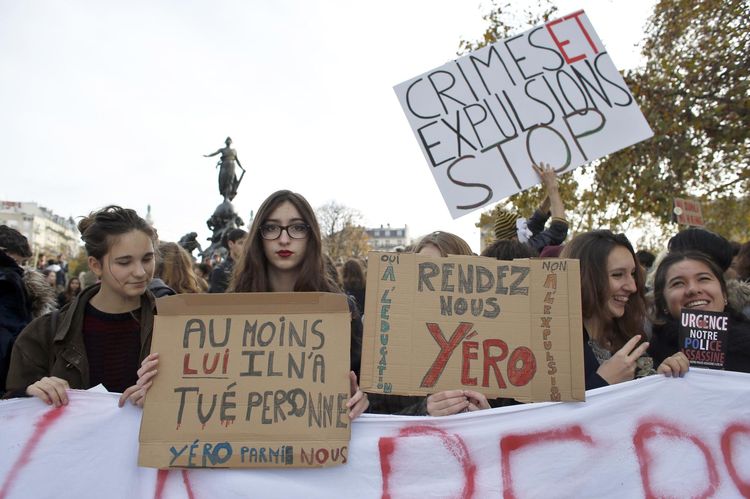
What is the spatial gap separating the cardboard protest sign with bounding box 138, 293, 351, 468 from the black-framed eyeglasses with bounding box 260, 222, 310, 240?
23.1 inches

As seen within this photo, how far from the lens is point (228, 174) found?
1741cm

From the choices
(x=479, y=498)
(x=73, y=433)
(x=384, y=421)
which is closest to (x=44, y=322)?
(x=73, y=433)

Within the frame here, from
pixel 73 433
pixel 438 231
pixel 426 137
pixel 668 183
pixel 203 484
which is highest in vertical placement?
pixel 668 183

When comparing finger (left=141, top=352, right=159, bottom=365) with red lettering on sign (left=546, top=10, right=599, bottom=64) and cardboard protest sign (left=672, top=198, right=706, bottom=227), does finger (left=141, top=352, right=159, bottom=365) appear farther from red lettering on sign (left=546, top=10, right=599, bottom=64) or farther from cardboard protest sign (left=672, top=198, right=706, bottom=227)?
cardboard protest sign (left=672, top=198, right=706, bottom=227)

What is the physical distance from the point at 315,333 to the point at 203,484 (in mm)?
632

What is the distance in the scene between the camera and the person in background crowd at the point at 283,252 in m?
2.83

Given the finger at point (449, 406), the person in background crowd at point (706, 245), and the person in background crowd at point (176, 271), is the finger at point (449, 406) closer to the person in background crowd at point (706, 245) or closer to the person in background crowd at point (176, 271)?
the person in background crowd at point (706, 245)

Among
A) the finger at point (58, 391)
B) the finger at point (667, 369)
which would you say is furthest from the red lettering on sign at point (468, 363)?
the finger at point (58, 391)

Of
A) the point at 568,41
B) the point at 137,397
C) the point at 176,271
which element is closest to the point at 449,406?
the point at 137,397

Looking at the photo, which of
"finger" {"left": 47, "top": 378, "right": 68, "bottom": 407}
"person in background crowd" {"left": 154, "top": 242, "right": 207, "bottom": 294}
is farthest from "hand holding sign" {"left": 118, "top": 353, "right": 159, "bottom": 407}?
"person in background crowd" {"left": 154, "top": 242, "right": 207, "bottom": 294}

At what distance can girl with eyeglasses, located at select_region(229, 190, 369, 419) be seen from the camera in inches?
111

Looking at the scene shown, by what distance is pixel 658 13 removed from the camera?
10.9 meters

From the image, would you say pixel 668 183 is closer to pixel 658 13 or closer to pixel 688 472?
pixel 658 13

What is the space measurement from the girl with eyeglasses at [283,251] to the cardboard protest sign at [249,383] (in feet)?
1.68
